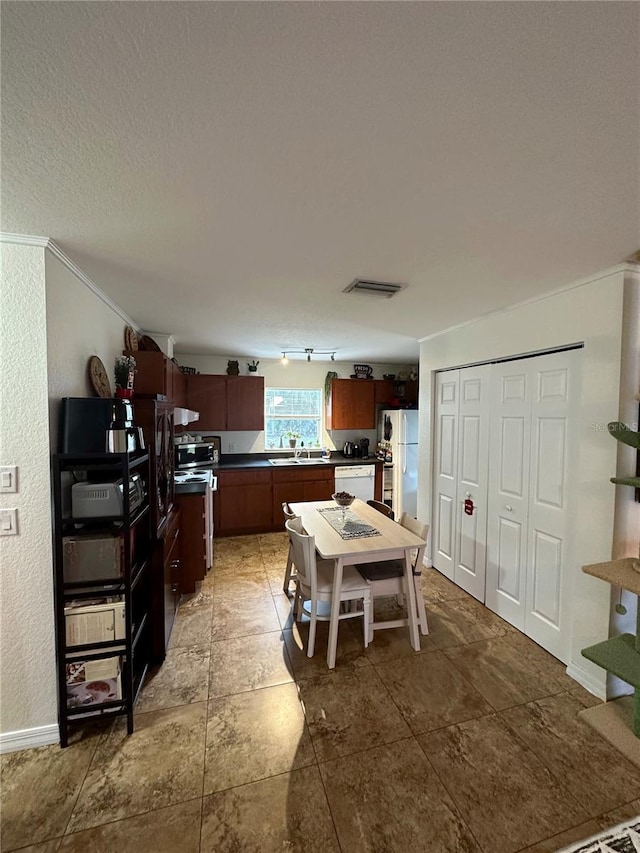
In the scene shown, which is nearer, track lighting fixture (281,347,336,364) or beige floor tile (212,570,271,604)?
beige floor tile (212,570,271,604)

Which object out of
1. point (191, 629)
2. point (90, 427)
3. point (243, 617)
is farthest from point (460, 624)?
point (90, 427)

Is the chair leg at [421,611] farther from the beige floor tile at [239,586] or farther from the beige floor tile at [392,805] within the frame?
the beige floor tile at [239,586]

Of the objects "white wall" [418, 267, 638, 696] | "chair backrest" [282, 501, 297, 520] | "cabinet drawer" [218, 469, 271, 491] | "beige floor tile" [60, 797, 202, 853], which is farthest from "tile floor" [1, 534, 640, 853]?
"cabinet drawer" [218, 469, 271, 491]

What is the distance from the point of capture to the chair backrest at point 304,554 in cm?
223

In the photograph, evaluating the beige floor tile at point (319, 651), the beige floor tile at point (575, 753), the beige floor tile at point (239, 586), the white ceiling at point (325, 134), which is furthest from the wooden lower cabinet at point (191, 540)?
the beige floor tile at point (575, 753)

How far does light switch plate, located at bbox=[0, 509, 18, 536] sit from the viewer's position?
1589mm

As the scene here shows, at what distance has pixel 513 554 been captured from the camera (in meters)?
2.58

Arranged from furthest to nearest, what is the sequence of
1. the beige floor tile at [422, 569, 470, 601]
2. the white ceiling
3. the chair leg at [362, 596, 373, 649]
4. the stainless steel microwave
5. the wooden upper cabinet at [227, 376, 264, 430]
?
the wooden upper cabinet at [227, 376, 264, 430] → the stainless steel microwave → the beige floor tile at [422, 569, 470, 601] → the chair leg at [362, 596, 373, 649] → the white ceiling

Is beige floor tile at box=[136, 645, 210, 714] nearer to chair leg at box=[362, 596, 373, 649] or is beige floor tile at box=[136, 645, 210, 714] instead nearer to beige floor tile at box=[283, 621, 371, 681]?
beige floor tile at box=[283, 621, 371, 681]

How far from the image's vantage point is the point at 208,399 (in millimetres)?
4719

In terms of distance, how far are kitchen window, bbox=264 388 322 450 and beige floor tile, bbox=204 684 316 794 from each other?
12.1 ft

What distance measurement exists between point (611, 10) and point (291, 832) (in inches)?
101

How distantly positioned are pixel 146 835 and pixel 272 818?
48 centimetres

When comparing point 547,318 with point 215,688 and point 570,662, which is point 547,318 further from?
point 215,688
